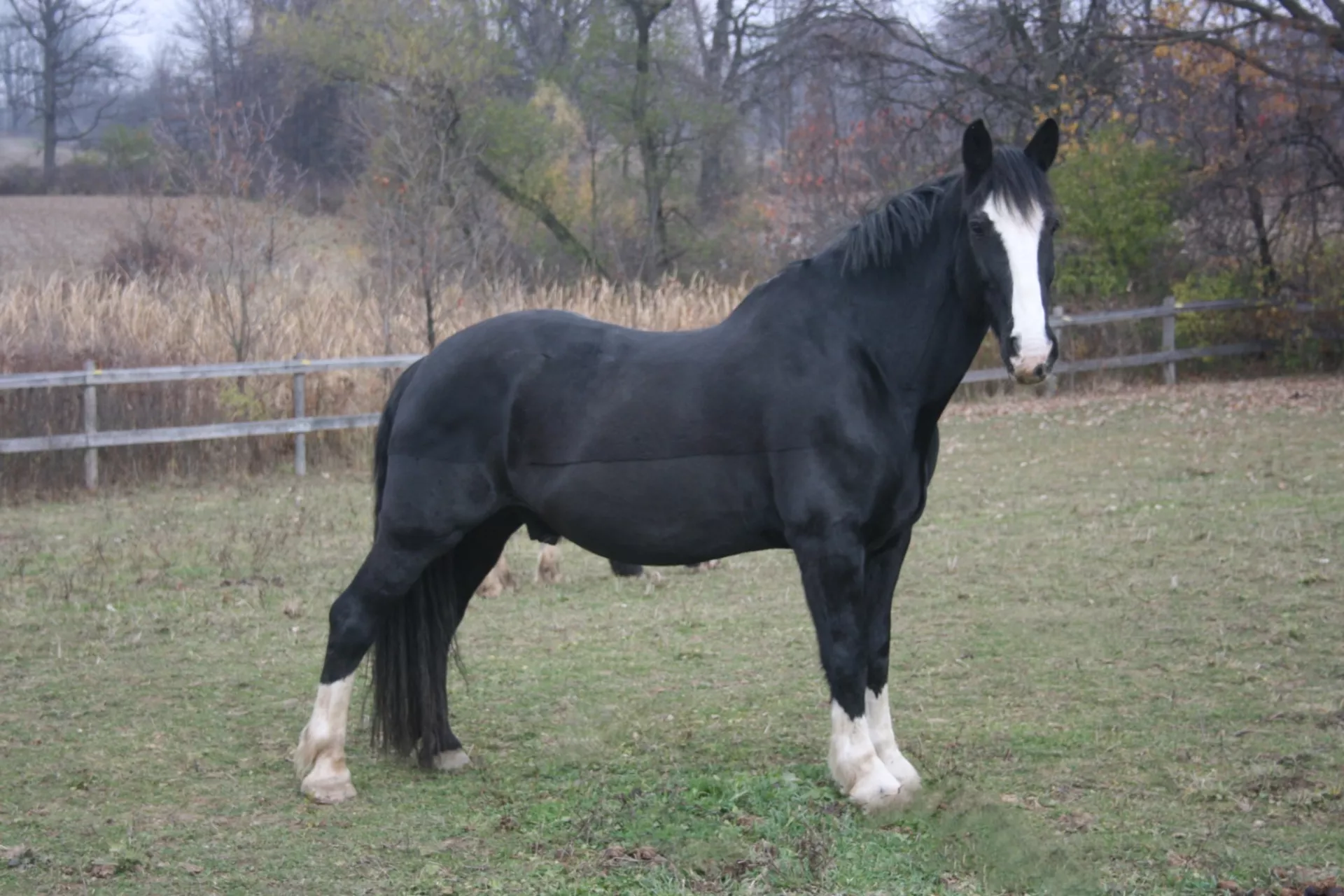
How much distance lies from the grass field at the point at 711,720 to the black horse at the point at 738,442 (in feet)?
1.50

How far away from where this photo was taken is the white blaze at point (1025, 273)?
13.7ft

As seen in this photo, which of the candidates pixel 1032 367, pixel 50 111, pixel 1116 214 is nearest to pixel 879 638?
pixel 1032 367

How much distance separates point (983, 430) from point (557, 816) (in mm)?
13007

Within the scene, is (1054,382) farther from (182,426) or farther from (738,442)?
(738,442)

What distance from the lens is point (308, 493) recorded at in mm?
12938

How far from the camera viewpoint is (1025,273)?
14.1ft

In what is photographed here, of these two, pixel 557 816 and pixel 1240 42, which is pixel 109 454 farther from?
pixel 1240 42

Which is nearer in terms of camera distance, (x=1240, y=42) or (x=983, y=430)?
(x=983, y=430)

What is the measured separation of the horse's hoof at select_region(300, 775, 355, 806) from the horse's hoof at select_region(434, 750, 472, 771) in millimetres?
408

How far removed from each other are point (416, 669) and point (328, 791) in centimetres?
Answer: 57

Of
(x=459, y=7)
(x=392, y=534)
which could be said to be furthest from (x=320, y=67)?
(x=392, y=534)

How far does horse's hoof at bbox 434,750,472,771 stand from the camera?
5207 millimetres

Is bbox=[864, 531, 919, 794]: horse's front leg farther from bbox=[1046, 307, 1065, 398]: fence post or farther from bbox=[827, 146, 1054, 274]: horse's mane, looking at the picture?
bbox=[1046, 307, 1065, 398]: fence post

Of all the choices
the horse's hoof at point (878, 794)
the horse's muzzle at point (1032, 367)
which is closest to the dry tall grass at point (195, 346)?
the horse's hoof at point (878, 794)
